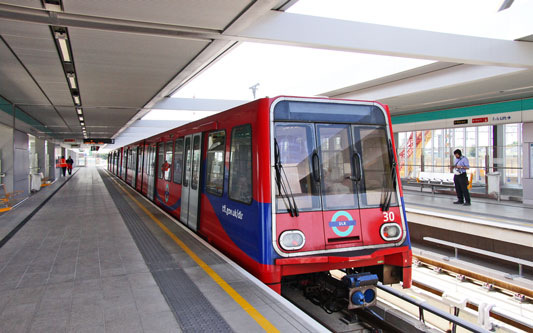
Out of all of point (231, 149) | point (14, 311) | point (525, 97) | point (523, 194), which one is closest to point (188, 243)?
point (231, 149)

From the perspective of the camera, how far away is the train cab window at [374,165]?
16.1ft

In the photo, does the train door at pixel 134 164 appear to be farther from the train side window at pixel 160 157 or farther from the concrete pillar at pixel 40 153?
the concrete pillar at pixel 40 153

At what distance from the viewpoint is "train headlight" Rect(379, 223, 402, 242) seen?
15.8ft

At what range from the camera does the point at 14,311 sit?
3732 millimetres

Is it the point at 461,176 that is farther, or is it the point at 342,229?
the point at 461,176

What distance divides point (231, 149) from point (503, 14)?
7.20 metres

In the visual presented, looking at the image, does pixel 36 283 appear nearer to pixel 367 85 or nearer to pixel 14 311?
pixel 14 311

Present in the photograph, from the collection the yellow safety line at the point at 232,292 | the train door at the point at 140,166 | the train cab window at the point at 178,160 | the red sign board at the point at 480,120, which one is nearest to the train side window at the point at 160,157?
the train cab window at the point at 178,160

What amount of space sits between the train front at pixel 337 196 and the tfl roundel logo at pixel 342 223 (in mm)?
13

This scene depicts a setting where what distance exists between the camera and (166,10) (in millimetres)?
5375

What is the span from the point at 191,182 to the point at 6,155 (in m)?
8.36

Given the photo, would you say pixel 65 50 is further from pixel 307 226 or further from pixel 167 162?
pixel 307 226

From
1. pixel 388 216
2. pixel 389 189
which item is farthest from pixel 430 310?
pixel 389 189

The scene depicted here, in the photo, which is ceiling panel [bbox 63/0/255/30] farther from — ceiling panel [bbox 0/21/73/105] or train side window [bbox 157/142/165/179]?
train side window [bbox 157/142/165/179]
